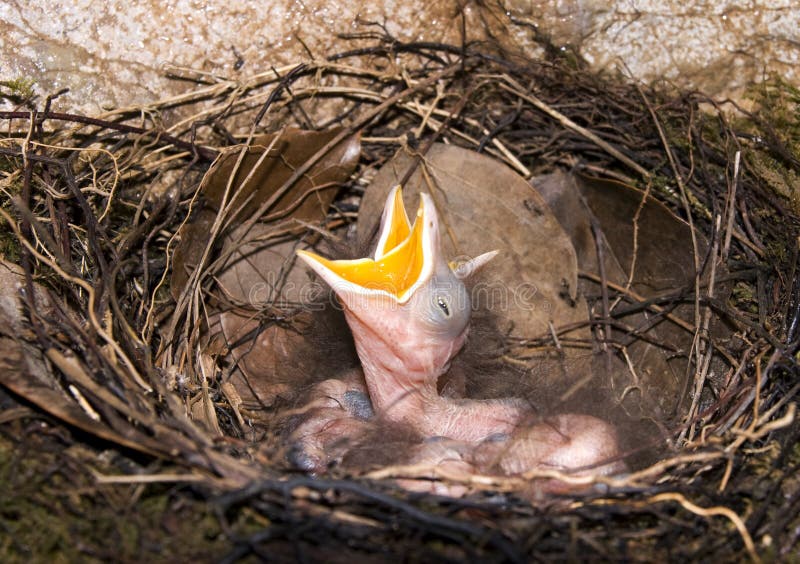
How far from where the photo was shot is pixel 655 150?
88.1 inches

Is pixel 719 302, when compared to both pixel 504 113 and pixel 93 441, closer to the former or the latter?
pixel 504 113

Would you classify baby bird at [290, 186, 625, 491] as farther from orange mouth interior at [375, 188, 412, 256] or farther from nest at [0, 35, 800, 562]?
nest at [0, 35, 800, 562]

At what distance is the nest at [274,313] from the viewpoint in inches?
49.4

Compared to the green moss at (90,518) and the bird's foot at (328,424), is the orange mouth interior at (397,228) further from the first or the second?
the green moss at (90,518)

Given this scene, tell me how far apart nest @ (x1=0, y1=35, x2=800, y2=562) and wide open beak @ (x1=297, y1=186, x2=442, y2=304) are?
370 mm

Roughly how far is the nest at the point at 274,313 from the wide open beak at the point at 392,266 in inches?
14.6

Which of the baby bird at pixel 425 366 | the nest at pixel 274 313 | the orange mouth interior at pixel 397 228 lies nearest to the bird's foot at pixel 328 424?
the baby bird at pixel 425 366

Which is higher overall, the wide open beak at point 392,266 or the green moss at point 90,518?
the wide open beak at point 392,266

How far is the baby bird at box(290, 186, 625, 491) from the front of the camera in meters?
1.59

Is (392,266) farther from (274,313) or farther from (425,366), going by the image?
(274,313)

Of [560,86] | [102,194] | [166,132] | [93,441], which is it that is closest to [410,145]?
[560,86]

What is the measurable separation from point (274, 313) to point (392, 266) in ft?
1.82

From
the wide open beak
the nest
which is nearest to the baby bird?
the wide open beak

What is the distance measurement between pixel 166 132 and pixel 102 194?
0.25m
